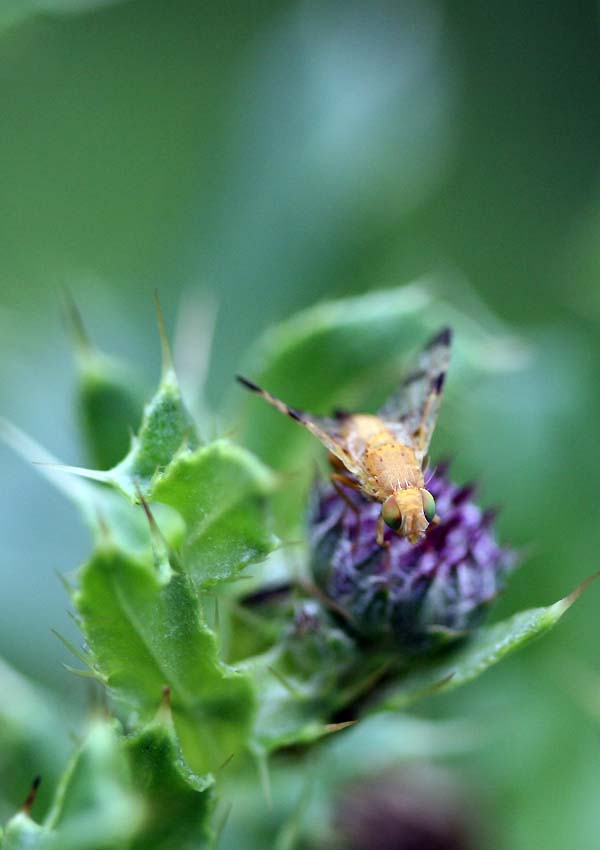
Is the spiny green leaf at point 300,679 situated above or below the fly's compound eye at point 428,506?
below

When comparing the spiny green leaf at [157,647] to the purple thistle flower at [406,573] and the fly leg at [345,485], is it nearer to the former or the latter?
the purple thistle flower at [406,573]

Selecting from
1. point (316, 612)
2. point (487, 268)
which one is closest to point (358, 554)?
point (316, 612)

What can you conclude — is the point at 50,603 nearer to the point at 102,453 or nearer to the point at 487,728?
the point at 102,453

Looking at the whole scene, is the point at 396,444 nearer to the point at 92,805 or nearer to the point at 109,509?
the point at 109,509

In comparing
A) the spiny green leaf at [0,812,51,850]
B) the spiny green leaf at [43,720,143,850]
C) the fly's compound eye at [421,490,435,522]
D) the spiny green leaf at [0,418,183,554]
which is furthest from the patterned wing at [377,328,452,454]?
the spiny green leaf at [0,812,51,850]

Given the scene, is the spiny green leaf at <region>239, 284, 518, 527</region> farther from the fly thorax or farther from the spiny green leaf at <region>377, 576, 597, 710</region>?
the spiny green leaf at <region>377, 576, 597, 710</region>

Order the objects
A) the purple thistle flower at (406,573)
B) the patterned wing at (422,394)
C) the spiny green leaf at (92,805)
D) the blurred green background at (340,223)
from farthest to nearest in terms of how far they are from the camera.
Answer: the blurred green background at (340,223) → the patterned wing at (422,394) → the purple thistle flower at (406,573) → the spiny green leaf at (92,805)

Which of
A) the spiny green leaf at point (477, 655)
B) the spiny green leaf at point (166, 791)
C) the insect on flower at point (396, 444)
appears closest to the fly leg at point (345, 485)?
the insect on flower at point (396, 444)
